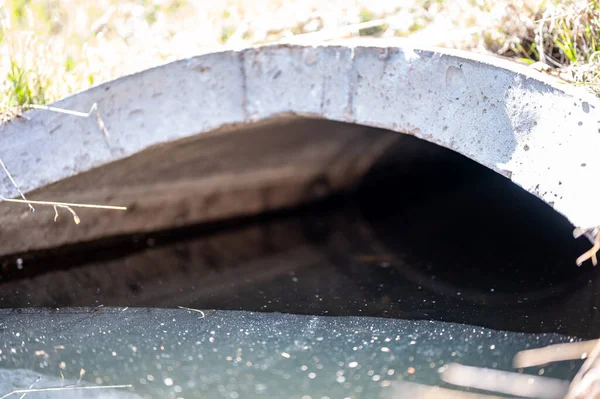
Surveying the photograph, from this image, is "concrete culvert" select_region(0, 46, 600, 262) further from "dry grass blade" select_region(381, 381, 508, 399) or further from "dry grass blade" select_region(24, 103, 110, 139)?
"dry grass blade" select_region(381, 381, 508, 399)

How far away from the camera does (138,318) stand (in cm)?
245

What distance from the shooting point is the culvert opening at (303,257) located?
226 cm

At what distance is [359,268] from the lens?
3201mm

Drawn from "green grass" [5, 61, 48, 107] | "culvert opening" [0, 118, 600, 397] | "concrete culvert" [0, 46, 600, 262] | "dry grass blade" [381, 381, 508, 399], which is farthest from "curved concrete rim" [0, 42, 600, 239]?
"dry grass blade" [381, 381, 508, 399]

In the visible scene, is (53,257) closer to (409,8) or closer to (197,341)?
(197,341)

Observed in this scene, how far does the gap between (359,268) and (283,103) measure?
0.96 meters

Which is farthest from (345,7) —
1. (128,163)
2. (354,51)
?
(128,163)

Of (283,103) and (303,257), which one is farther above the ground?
(283,103)

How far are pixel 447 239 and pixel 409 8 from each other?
4.20ft

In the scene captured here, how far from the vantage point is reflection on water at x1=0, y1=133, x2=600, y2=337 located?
2.52 metres

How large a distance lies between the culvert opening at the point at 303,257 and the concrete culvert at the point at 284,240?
0.05ft

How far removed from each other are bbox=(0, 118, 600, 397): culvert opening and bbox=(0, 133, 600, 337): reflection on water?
0.04ft

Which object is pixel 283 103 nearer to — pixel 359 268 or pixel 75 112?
pixel 75 112

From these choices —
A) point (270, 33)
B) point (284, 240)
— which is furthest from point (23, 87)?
point (284, 240)
